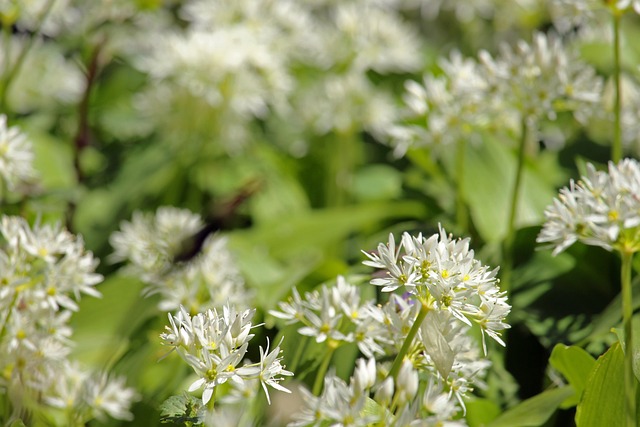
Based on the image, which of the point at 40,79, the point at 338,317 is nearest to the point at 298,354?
the point at 338,317

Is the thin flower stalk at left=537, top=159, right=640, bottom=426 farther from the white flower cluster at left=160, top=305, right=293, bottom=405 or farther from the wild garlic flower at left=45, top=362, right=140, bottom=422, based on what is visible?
the wild garlic flower at left=45, top=362, right=140, bottom=422

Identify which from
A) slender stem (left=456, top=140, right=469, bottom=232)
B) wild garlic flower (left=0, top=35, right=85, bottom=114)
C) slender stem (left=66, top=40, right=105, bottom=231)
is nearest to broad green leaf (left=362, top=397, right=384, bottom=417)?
slender stem (left=456, top=140, right=469, bottom=232)

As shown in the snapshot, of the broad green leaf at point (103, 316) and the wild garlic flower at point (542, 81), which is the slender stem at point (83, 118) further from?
the wild garlic flower at point (542, 81)

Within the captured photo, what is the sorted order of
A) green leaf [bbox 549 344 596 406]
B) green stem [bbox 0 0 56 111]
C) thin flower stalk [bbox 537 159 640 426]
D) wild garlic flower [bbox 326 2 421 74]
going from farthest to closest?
wild garlic flower [bbox 326 2 421 74]
green stem [bbox 0 0 56 111]
green leaf [bbox 549 344 596 406]
thin flower stalk [bbox 537 159 640 426]

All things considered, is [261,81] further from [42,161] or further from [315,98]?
[42,161]

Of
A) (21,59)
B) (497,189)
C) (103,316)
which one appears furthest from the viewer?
(497,189)

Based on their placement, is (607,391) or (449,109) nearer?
(607,391)

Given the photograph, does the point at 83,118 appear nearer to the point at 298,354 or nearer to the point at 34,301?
the point at 34,301

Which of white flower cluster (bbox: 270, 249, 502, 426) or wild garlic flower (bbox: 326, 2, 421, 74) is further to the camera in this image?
wild garlic flower (bbox: 326, 2, 421, 74)
